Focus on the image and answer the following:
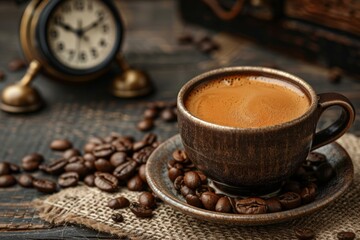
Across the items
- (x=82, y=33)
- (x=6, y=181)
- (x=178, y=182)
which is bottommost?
(x=6, y=181)

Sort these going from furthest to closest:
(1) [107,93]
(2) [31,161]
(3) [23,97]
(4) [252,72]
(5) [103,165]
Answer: (1) [107,93] → (3) [23,97] → (2) [31,161] → (5) [103,165] → (4) [252,72]

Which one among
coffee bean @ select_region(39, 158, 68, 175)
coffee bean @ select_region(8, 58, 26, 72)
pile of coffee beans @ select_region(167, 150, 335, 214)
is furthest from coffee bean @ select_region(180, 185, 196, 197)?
coffee bean @ select_region(8, 58, 26, 72)

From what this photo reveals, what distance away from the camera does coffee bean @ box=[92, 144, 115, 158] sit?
1.73m

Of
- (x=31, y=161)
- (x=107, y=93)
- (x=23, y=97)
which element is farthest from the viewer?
(x=107, y=93)

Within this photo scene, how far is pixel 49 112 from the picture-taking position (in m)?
2.17

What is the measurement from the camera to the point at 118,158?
5.59 feet

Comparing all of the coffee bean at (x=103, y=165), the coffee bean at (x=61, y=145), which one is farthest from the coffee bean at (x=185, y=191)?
the coffee bean at (x=61, y=145)

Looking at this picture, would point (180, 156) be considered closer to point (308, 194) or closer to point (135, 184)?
point (135, 184)

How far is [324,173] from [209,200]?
0.31m

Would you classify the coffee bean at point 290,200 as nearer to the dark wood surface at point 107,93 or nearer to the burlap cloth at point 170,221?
the burlap cloth at point 170,221

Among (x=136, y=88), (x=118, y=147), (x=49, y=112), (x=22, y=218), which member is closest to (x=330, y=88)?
(x=136, y=88)

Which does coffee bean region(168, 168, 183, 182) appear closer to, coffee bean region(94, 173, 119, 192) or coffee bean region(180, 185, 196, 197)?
coffee bean region(180, 185, 196, 197)

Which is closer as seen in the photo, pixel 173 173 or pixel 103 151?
pixel 173 173

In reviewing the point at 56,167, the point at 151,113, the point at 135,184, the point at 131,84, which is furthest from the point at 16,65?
the point at 135,184
